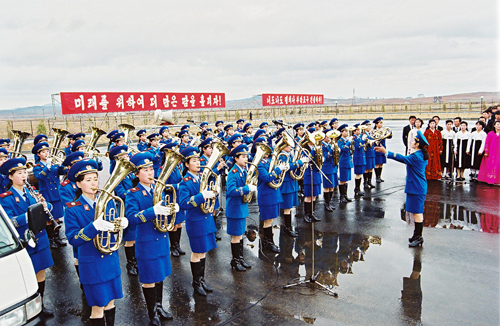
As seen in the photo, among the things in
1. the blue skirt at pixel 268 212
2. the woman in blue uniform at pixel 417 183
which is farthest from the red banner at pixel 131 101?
the woman in blue uniform at pixel 417 183

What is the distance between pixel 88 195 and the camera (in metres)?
4.12

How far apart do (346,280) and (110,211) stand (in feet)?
12.2

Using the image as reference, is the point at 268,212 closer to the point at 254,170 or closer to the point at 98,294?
the point at 254,170

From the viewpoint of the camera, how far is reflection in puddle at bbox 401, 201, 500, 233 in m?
7.92

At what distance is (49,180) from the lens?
305 inches

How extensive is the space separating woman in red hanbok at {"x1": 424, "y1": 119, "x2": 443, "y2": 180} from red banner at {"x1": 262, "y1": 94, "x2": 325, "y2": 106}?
724 inches

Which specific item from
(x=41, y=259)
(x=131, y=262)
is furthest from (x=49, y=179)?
(x=41, y=259)


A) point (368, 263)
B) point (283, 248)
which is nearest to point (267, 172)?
point (283, 248)

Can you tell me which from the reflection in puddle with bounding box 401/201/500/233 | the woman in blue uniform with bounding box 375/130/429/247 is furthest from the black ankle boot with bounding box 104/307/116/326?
the reflection in puddle with bounding box 401/201/500/233

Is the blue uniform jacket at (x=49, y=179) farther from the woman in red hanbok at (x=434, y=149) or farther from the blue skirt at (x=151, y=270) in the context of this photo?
the woman in red hanbok at (x=434, y=149)

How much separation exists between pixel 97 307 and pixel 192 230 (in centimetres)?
167

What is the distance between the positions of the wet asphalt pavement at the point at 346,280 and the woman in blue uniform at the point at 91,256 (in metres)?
0.88

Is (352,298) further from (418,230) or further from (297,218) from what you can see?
(297,218)

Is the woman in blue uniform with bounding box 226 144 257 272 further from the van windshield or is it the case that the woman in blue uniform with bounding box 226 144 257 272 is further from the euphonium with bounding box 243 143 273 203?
the van windshield
